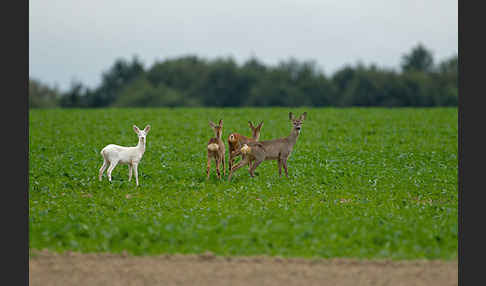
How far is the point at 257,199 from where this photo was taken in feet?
60.0

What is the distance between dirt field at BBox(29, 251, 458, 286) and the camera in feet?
39.7

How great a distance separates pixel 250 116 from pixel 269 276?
3290 cm

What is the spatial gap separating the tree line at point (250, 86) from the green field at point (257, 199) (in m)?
→ 59.9

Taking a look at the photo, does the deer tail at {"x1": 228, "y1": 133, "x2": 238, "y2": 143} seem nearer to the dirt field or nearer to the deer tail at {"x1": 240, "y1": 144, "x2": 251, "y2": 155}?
the deer tail at {"x1": 240, "y1": 144, "x2": 251, "y2": 155}

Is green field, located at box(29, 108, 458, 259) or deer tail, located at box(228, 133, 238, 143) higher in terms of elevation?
deer tail, located at box(228, 133, 238, 143)

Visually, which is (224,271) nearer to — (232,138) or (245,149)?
(245,149)

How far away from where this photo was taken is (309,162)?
1009 inches

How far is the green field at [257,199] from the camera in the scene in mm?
13859

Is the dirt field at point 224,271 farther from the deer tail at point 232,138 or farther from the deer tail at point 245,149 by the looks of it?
the deer tail at point 232,138

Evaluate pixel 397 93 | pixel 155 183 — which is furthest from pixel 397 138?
pixel 397 93

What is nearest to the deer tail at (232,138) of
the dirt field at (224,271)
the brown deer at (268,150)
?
the brown deer at (268,150)

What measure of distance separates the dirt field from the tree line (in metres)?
80.1

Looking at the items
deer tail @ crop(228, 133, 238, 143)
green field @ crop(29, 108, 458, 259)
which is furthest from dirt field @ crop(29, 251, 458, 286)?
deer tail @ crop(228, 133, 238, 143)

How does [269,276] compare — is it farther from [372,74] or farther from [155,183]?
[372,74]
